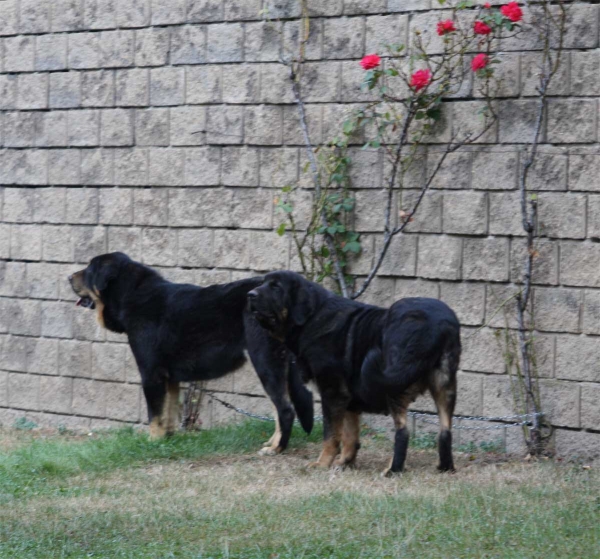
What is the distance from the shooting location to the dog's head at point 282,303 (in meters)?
7.52

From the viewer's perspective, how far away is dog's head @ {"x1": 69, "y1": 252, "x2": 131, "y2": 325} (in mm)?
8977

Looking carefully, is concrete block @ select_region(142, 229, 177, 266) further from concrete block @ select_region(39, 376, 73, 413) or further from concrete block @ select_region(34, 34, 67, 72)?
concrete block @ select_region(34, 34, 67, 72)

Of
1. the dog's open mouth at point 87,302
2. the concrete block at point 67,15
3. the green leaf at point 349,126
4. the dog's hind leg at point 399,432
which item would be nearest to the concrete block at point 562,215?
the green leaf at point 349,126

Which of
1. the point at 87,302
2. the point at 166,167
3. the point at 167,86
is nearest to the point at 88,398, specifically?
the point at 87,302

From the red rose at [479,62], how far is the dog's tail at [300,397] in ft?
8.60

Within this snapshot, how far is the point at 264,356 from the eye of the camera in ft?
27.1

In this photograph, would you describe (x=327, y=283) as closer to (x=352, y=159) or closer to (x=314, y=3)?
(x=352, y=159)

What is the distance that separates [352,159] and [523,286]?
1833 mm

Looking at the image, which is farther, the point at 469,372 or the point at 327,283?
the point at 327,283

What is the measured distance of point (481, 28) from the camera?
26.1ft

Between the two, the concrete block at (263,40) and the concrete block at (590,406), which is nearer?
the concrete block at (590,406)

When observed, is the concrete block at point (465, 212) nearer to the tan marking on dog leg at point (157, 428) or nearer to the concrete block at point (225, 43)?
the concrete block at point (225, 43)

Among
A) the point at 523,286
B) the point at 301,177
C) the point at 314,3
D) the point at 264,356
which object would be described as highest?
the point at 314,3

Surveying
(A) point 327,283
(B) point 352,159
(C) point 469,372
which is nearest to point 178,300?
(A) point 327,283
